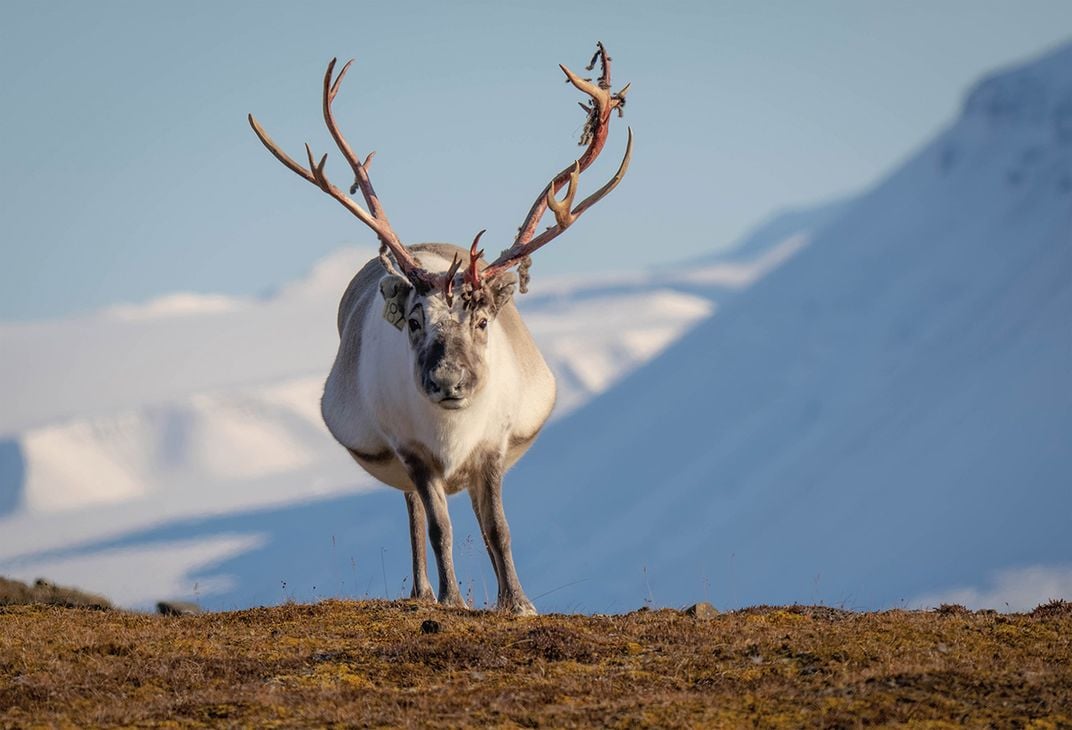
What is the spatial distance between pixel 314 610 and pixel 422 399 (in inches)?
90.0

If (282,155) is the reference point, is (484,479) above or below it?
below

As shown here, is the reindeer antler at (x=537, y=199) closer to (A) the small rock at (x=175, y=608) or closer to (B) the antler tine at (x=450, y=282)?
(B) the antler tine at (x=450, y=282)

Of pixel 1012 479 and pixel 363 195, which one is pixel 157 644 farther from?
pixel 1012 479

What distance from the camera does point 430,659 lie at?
14375mm

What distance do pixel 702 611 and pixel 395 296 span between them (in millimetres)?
3953

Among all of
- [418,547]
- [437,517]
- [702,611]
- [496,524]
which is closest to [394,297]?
[437,517]

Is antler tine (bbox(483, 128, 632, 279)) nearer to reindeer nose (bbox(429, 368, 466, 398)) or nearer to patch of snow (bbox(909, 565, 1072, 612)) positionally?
reindeer nose (bbox(429, 368, 466, 398))

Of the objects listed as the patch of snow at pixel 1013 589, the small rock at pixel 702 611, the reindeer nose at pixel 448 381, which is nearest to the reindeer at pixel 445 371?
the reindeer nose at pixel 448 381

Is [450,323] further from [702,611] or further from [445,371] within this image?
[702,611]

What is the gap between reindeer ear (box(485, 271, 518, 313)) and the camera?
60.7ft

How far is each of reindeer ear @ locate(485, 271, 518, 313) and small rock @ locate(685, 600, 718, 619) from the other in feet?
10.8

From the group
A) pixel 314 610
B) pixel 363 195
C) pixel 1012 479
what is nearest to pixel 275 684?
pixel 314 610

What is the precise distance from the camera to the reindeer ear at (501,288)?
1852 centimetres

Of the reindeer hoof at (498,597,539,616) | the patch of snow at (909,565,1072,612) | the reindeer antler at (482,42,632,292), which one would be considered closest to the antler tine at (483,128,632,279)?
the reindeer antler at (482,42,632,292)
